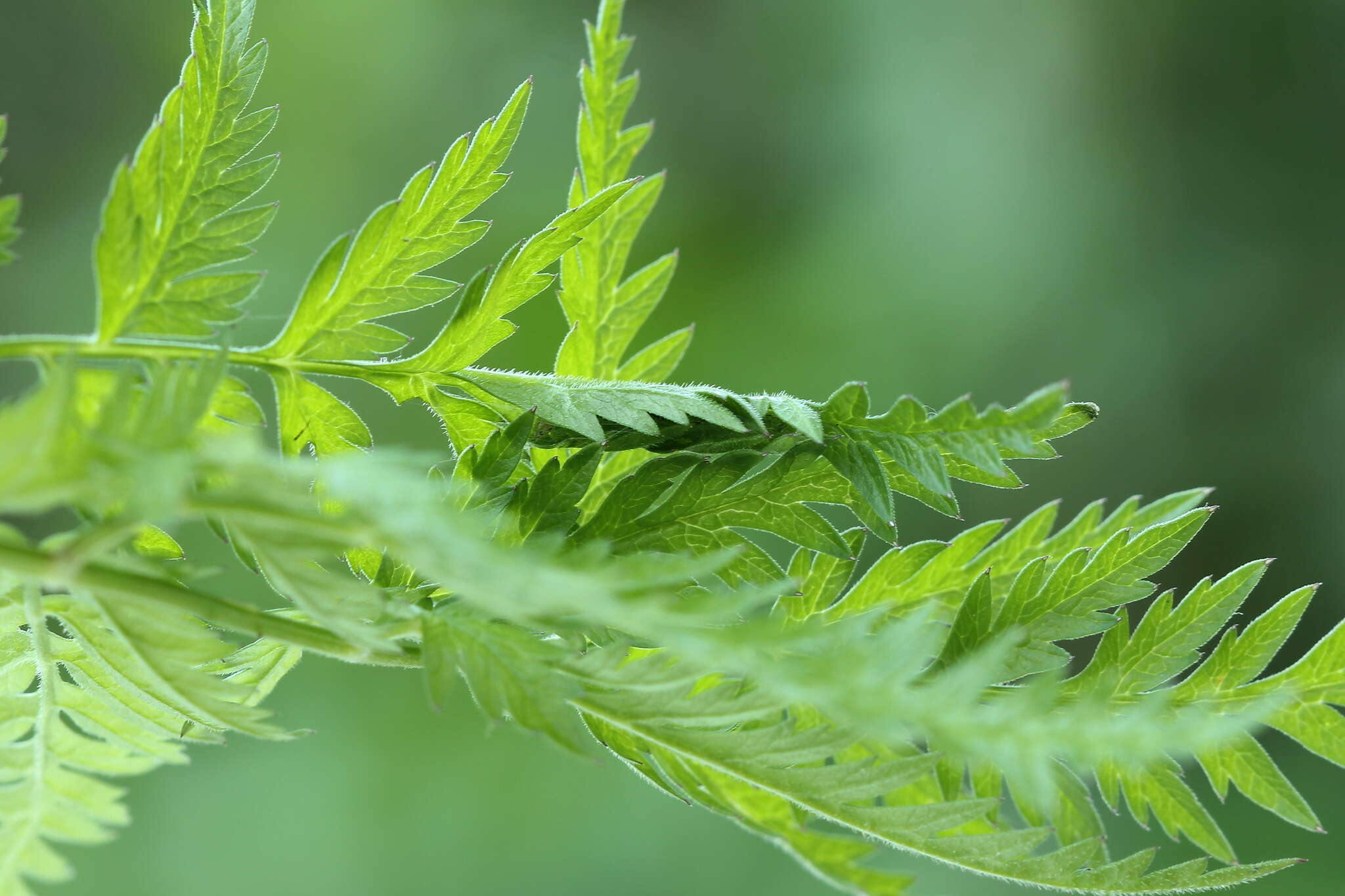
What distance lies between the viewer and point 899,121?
2883 millimetres

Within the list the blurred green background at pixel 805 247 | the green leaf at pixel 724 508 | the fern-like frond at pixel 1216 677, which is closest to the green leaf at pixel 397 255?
the green leaf at pixel 724 508

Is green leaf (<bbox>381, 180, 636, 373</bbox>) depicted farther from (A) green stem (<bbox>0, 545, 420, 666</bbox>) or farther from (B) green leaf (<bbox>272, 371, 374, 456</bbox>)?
(A) green stem (<bbox>0, 545, 420, 666</bbox>)

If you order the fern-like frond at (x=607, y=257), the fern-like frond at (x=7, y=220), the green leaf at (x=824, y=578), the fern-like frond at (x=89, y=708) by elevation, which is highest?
the fern-like frond at (x=607, y=257)

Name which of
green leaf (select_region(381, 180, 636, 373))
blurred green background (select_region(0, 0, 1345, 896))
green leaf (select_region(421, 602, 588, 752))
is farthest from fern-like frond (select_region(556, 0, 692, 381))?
blurred green background (select_region(0, 0, 1345, 896))

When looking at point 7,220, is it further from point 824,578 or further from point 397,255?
point 824,578

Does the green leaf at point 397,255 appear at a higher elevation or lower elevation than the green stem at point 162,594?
higher

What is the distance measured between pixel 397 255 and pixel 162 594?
211mm

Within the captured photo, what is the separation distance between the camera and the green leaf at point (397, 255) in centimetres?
47

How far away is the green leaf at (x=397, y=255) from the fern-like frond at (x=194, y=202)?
0.03 m

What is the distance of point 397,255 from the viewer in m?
0.48

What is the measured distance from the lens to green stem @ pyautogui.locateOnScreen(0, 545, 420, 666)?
0.29 meters

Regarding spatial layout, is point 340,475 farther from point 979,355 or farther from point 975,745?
point 979,355

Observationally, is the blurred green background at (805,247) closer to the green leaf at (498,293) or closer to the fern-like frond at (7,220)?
the green leaf at (498,293)

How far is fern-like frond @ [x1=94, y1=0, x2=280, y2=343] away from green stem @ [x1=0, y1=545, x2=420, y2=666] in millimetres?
136
